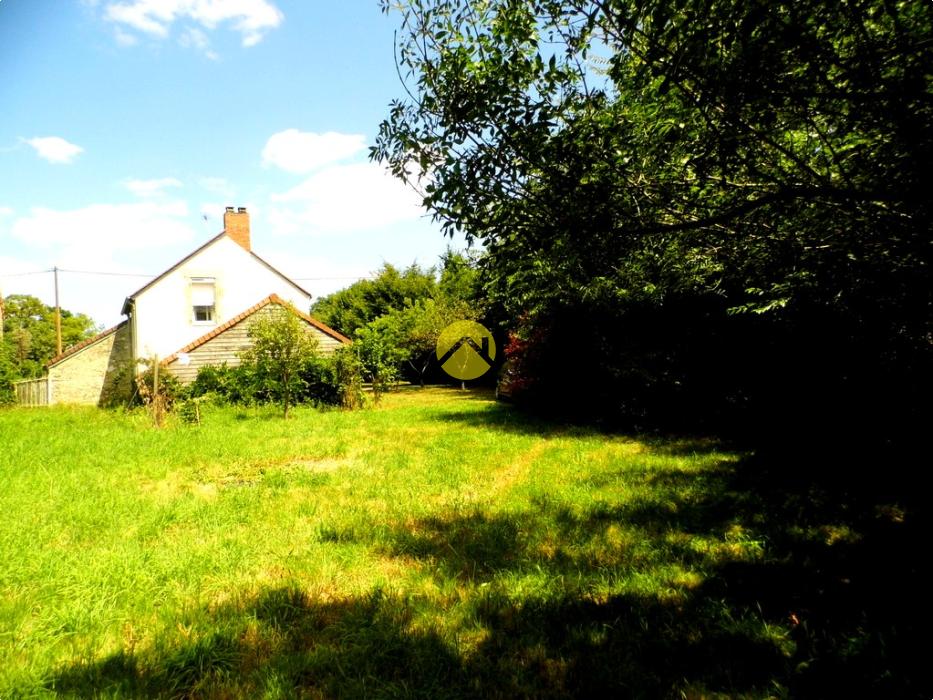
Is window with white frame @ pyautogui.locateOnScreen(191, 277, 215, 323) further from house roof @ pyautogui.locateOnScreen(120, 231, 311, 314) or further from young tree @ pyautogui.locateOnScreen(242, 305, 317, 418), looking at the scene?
young tree @ pyautogui.locateOnScreen(242, 305, 317, 418)

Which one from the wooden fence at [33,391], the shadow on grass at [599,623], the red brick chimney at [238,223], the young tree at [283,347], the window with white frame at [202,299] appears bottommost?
the shadow on grass at [599,623]

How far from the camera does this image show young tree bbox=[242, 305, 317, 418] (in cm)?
1334

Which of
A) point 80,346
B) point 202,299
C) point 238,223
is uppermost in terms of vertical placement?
point 238,223

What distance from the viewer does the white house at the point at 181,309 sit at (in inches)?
761

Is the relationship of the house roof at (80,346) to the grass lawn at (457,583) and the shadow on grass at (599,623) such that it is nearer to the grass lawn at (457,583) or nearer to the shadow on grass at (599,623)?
the grass lawn at (457,583)

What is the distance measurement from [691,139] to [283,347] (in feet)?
41.6

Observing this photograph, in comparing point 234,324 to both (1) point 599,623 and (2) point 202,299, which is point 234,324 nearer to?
(2) point 202,299

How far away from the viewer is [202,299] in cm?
2027

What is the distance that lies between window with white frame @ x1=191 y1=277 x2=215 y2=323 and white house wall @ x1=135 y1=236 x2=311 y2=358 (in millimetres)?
145

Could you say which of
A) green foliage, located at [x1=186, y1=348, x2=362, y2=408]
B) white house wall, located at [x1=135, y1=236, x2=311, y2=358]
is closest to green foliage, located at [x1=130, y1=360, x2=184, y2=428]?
green foliage, located at [x1=186, y1=348, x2=362, y2=408]

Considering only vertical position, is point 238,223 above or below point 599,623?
above

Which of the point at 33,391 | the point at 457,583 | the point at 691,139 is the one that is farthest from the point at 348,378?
the point at 33,391

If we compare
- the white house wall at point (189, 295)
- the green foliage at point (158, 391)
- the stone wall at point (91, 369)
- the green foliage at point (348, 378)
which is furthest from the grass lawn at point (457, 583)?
the stone wall at point (91, 369)

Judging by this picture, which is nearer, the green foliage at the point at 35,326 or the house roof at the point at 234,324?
the house roof at the point at 234,324
